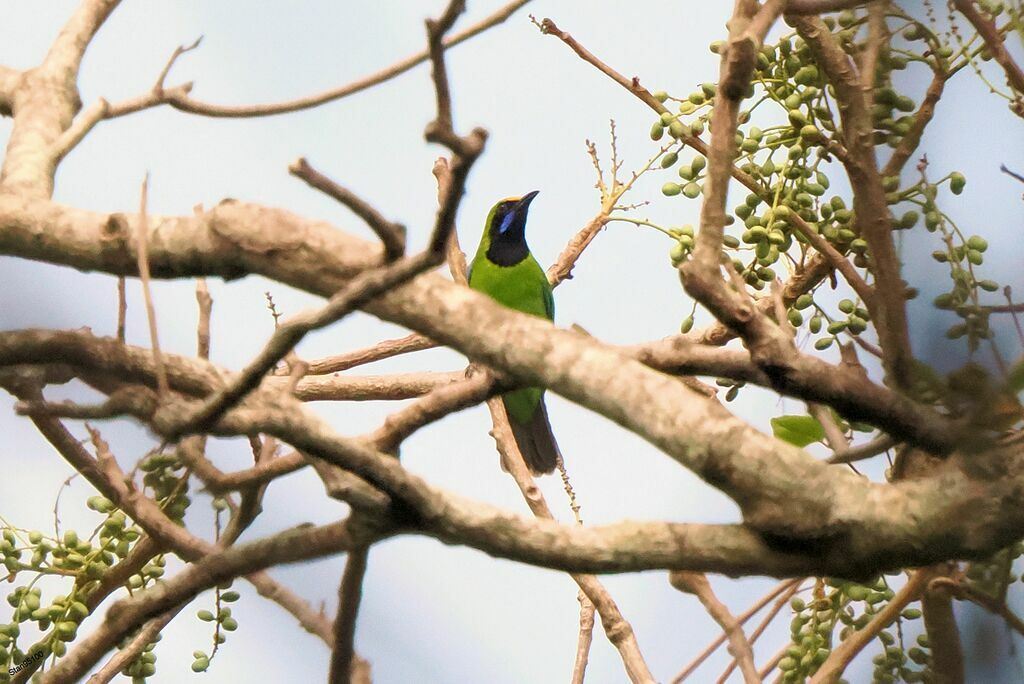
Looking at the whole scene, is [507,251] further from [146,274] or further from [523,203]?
[146,274]

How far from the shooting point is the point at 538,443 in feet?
10.1

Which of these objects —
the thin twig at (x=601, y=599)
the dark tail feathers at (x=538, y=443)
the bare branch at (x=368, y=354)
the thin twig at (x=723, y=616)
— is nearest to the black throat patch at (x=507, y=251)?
the dark tail feathers at (x=538, y=443)

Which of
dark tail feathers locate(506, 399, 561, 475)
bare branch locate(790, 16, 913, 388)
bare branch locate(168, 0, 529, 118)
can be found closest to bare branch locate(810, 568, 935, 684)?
bare branch locate(790, 16, 913, 388)

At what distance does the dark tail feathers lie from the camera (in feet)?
9.90

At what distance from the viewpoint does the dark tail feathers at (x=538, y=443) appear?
302 centimetres

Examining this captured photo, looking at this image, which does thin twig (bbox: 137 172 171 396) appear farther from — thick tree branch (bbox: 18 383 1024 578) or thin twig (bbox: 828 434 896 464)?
thin twig (bbox: 828 434 896 464)

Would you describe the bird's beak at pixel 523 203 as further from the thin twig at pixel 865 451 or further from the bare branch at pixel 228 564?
the bare branch at pixel 228 564

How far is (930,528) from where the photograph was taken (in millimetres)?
820

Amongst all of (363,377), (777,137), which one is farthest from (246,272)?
(363,377)

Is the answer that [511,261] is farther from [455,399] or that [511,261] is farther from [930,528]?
[930,528]

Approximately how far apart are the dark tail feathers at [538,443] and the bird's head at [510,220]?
1.99 ft

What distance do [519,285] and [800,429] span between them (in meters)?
2.00

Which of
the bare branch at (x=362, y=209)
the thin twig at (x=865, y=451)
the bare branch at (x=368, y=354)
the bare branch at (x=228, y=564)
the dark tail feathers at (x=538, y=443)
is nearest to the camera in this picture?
the bare branch at (x=362, y=209)

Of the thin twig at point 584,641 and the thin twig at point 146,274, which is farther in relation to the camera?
the thin twig at point 584,641
